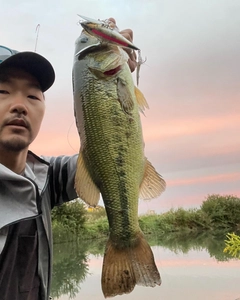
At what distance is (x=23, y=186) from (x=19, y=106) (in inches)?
20.1

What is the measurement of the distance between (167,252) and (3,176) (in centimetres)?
1682

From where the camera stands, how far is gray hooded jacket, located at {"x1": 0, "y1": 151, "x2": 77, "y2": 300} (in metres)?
2.15

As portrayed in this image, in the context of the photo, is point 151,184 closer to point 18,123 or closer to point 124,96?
point 124,96

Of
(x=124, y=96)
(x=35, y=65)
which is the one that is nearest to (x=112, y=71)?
(x=124, y=96)

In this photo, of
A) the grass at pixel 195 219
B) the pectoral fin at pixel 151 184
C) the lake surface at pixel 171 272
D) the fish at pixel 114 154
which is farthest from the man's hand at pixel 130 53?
the grass at pixel 195 219

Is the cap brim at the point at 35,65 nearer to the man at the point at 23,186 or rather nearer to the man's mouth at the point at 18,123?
the man at the point at 23,186

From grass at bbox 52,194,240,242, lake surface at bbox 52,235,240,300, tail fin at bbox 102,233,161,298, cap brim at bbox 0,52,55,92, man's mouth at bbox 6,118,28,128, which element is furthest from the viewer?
grass at bbox 52,194,240,242

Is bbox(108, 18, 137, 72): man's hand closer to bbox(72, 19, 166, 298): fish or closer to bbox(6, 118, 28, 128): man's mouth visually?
bbox(72, 19, 166, 298): fish

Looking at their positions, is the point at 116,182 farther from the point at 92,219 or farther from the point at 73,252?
the point at 92,219

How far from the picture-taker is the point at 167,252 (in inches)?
703

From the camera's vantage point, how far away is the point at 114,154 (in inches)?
68.2

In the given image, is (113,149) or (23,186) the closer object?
(113,149)

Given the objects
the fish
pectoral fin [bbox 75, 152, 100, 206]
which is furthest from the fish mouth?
pectoral fin [bbox 75, 152, 100, 206]

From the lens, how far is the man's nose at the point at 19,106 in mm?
2112
